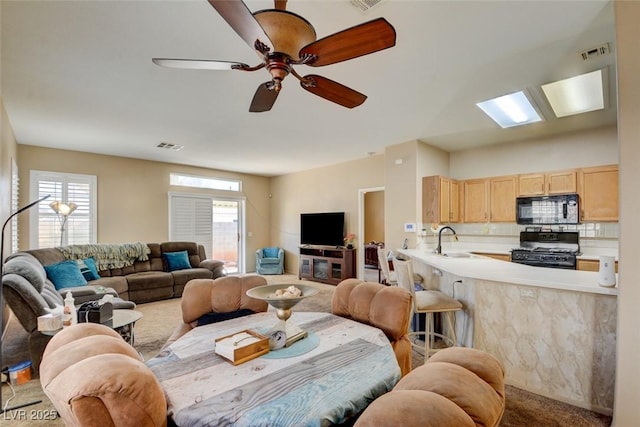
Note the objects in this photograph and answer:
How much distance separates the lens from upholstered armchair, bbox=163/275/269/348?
1.98 m

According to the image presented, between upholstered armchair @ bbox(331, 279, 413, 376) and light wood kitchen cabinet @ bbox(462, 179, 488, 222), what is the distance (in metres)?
3.95

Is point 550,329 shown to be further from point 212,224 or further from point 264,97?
point 212,224

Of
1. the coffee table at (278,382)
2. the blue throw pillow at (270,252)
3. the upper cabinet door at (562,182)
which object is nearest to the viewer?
the coffee table at (278,382)

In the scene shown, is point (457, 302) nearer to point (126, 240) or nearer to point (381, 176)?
point (381, 176)

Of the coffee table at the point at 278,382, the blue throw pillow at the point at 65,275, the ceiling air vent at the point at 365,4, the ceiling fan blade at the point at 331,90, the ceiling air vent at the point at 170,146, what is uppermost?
the ceiling air vent at the point at 365,4

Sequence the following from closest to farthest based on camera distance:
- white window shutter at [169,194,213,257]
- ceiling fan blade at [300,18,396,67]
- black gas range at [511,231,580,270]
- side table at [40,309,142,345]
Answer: ceiling fan blade at [300,18,396,67], side table at [40,309,142,345], black gas range at [511,231,580,270], white window shutter at [169,194,213,257]

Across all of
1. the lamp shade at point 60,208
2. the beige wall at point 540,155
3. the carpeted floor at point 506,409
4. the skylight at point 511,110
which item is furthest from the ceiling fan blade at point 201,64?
the beige wall at point 540,155

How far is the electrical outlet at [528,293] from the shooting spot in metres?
2.30

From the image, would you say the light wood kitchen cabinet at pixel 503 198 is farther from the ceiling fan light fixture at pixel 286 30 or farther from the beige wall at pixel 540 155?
the ceiling fan light fixture at pixel 286 30

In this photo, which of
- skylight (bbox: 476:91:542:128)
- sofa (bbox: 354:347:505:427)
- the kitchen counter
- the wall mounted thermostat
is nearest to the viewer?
sofa (bbox: 354:347:505:427)

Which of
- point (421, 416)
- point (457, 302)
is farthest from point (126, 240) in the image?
point (421, 416)

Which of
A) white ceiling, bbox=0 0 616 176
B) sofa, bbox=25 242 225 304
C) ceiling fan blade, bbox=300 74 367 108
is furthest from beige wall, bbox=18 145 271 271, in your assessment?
ceiling fan blade, bbox=300 74 367 108

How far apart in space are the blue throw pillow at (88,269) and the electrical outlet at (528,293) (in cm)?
554

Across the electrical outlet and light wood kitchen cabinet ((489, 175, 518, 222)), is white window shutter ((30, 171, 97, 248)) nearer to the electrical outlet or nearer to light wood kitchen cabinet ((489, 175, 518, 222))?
the electrical outlet
